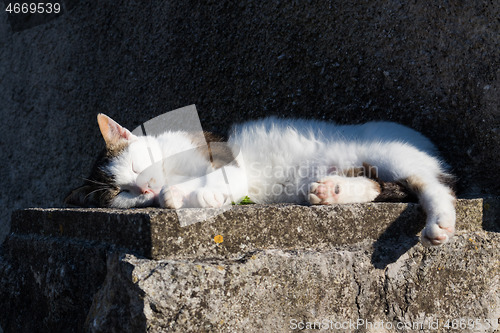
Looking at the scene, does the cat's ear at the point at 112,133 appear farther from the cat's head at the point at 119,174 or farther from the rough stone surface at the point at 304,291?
the rough stone surface at the point at 304,291

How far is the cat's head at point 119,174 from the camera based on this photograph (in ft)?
6.81

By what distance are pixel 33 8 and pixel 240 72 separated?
7.66 feet

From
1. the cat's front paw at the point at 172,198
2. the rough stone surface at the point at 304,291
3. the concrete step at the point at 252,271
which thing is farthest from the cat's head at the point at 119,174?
the rough stone surface at the point at 304,291

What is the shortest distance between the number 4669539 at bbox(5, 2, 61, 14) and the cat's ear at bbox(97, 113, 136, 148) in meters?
2.32

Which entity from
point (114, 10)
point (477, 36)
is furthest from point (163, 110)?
point (477, 36)

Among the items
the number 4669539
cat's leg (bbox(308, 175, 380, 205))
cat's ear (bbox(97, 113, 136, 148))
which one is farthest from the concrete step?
the number 4669539

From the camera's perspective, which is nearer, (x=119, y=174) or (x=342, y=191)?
(x=342, y=191)

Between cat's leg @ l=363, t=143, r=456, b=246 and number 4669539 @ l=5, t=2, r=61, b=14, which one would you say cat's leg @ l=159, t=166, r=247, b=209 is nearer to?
cat's leg @ l=363, t=143, r=456, b=246

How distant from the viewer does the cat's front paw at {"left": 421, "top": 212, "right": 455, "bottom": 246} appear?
1665 mm

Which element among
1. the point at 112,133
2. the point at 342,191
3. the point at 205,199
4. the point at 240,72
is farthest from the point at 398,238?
the point at 240,72

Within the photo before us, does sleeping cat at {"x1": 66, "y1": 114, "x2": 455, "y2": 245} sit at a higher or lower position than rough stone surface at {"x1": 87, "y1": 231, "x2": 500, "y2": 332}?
higher

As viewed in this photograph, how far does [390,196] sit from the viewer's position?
1944 millimetres

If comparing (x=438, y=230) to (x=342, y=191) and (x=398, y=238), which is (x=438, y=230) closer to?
(x=398, y=238)

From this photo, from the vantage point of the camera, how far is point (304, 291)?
1499 millimetres
